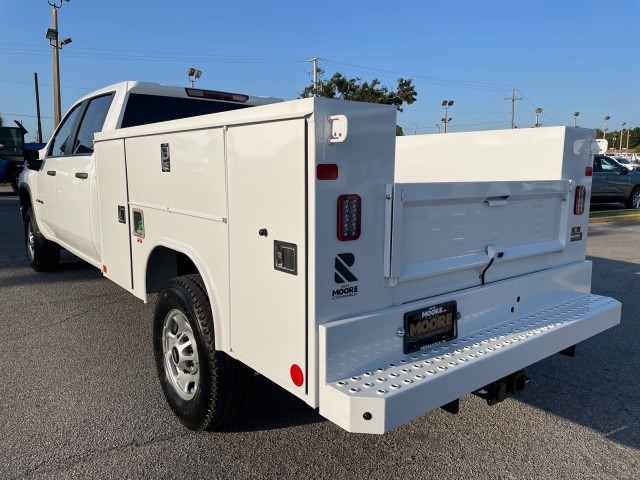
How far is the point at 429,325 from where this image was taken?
2.55 meters

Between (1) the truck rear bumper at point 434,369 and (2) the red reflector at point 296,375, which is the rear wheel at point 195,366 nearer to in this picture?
(2) the red reflector at point 296,375

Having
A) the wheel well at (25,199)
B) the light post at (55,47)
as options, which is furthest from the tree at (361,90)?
the wheel well at (25,199)

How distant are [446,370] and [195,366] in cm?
145

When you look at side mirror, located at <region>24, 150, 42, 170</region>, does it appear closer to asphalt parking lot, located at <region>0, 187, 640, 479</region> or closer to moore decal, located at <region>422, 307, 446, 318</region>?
asphalt parking lot, located at <region>0, 187, 640, 479</region>

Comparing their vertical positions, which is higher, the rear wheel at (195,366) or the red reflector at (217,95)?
the red reflector at (217,95)

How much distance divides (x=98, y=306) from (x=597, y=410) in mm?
4597

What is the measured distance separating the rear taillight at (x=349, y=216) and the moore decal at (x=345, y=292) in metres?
0.21

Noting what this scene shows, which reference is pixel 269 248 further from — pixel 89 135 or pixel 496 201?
pixel 89 135

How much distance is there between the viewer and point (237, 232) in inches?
98.5

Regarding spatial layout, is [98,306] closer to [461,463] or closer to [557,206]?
[461,463]

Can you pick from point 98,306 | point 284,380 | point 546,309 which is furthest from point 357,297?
point 98,306

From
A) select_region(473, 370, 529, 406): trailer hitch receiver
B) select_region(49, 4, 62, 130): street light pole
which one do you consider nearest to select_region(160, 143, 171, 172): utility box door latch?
select_region(473, 370, 529, 406): trailer hitch receiver

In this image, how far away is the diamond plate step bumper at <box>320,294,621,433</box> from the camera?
2.07 m

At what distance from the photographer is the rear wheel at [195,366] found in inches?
111
